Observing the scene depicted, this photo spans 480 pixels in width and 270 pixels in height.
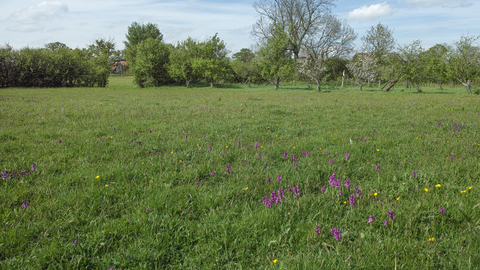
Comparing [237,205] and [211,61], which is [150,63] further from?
[237,205]

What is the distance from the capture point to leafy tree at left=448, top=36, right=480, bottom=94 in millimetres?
27203

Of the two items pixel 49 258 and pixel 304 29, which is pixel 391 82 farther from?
pixel 49 258

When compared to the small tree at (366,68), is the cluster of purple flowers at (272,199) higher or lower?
lower

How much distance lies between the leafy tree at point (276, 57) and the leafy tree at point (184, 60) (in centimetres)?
1337

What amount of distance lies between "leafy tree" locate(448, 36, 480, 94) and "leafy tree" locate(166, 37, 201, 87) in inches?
1484

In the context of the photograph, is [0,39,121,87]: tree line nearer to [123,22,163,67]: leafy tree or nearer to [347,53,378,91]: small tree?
[123,22,163,67]: leafy tree

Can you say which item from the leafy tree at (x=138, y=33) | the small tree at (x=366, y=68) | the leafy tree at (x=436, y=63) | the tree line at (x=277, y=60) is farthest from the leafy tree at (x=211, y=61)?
the leafy tree at (x=436, y=63)

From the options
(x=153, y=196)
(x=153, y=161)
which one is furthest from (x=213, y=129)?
(x=153, y=196)

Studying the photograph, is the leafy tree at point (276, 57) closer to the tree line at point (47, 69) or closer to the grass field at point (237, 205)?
the tree line at point (47, 69)

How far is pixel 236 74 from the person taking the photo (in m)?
56.7

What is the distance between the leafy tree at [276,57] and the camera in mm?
38156

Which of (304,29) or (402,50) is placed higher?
(304,29)

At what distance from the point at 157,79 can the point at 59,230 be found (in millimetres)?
45010

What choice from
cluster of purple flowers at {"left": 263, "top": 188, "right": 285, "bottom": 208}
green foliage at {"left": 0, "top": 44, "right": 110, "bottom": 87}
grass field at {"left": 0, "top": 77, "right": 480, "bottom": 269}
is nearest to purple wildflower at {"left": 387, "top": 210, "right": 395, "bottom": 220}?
grass field at {"left": 0, "top": 77, "right": 480, "bottom": 269}
